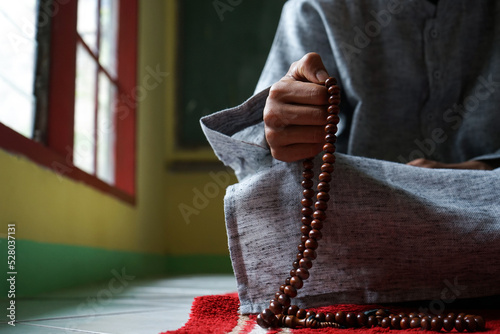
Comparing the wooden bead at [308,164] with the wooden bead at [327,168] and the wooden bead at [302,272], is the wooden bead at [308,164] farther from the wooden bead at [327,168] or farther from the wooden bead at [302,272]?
the wooden bead at [302,272]

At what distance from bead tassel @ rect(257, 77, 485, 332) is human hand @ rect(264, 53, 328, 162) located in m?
0.02

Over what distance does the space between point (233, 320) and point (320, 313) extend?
125 mm

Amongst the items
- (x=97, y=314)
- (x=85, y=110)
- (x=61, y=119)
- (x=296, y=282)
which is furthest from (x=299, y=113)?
(x=85, y=110)

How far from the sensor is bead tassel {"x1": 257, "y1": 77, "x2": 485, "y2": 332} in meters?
0.60

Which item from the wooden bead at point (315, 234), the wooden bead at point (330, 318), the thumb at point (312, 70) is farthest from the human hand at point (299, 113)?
the wooden bead at point (330, 318)

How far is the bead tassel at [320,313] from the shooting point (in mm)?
596

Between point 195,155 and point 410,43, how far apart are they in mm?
2137

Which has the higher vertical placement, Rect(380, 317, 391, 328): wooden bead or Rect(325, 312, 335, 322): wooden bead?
Rect(325, 312, 335, 322): wooden bead

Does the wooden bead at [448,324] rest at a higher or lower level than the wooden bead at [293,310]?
lower

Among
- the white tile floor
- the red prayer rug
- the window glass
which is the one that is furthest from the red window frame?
the red prayer rug

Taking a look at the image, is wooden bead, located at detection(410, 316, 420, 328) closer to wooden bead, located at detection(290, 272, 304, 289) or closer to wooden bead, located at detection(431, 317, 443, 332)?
wooden bead, located at detection(431, 317, 443, 332)

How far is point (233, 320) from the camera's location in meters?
0.68

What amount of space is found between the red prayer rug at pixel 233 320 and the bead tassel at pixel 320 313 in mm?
12

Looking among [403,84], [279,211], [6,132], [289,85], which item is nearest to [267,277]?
[279,211]
